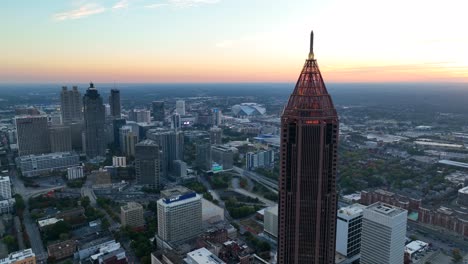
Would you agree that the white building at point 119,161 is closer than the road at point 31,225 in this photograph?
No

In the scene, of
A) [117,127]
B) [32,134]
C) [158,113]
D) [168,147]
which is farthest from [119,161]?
[158,113]

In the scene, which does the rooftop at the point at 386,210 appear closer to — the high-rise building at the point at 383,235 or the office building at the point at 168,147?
the high-rise building at the point at 383,235

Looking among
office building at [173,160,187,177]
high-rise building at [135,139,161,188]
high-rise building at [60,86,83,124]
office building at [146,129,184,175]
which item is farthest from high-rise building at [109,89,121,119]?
high-rise building at [135,139,161,188]

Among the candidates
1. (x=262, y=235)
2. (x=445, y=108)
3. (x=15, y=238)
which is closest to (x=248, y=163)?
(x=262, y=235)

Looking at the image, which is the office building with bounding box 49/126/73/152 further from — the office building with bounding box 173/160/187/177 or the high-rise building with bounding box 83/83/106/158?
the office building with bounding box 173/160/187/177

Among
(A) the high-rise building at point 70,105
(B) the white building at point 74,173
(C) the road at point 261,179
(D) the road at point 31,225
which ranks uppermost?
(A) the high-rise building at point 70,105

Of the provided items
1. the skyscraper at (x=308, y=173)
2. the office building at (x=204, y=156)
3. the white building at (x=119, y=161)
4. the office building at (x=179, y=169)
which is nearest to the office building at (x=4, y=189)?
the white building at (x=119, y=161)

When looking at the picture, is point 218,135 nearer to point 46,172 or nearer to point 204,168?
point 204,168

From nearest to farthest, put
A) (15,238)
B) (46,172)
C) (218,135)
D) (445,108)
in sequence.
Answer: (15,238), (46,172), (218,135), (445,108)
